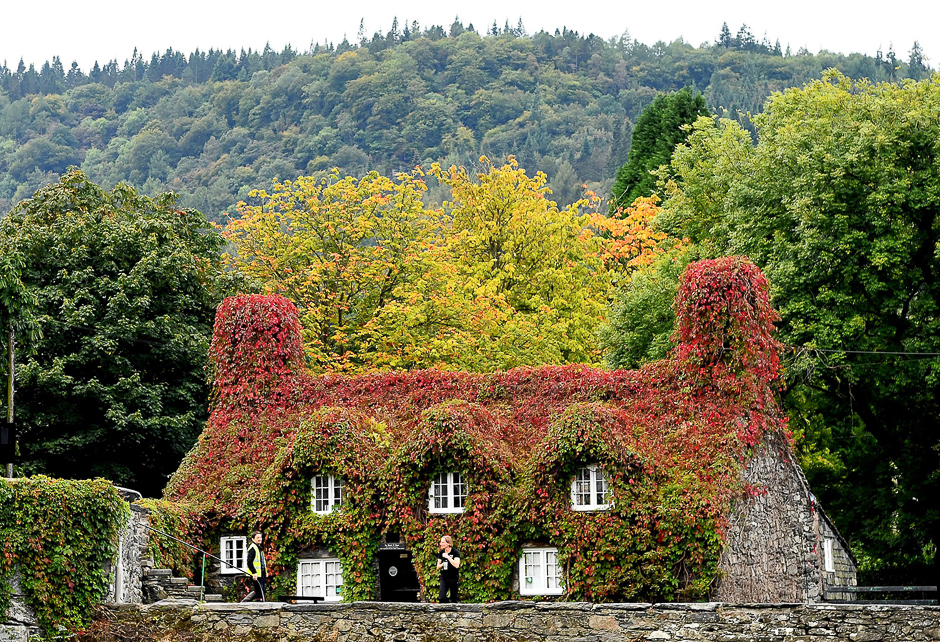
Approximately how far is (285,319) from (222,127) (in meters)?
136

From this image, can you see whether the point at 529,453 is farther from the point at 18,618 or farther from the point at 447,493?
the point at 18,618

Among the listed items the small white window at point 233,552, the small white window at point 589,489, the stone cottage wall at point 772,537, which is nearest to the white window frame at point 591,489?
Result: the small white window at point 589,489

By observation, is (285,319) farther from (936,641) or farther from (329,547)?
(936,641)

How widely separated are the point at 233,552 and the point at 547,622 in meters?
10.4

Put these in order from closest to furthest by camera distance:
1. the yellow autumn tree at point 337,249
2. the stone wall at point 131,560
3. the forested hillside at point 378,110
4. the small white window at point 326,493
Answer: the stone wall at point 131,560, the small white window at point 326,493, the yellow autumn tree at point 337,249, the forested hillside at point 378,110

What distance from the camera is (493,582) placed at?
A: 28.5 m

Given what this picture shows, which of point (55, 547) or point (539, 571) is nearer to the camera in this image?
point (55, 547)

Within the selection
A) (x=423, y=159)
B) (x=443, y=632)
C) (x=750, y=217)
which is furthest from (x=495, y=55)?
(x=443, y=632)

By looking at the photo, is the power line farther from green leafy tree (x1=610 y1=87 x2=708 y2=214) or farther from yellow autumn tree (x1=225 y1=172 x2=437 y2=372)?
green leafy tree (x1=610 y1=87 x2=708 y2=214)

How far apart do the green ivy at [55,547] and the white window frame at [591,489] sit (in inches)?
396

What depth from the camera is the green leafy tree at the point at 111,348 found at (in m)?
37.7

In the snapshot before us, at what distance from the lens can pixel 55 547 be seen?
79.2 ft

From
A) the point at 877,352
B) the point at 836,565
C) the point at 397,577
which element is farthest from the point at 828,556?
the point at 397,577

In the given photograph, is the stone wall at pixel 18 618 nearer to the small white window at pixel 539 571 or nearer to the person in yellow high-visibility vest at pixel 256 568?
the person in yellow high-visibility vest at pixel 256 568
